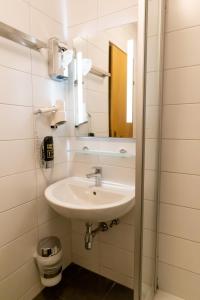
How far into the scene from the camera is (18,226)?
1.19 meters

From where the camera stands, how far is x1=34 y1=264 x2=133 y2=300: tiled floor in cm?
134

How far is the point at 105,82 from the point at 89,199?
0.76 metres

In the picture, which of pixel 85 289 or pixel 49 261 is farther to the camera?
pixel 85 289

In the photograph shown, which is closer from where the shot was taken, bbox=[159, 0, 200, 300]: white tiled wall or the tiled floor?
bbox=[159, 0, 200, 300]: white tiled wall

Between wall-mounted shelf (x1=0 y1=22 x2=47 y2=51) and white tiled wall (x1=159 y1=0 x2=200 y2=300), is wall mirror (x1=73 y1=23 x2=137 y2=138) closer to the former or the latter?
white tiled wall (x1=159 y1=0 x2=200 y2=300)

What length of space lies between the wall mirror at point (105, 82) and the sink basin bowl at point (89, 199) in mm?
334

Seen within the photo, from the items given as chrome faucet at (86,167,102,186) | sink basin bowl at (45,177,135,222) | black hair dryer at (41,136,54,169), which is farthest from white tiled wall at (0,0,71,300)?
chrome faucet at (86,167,102,186)

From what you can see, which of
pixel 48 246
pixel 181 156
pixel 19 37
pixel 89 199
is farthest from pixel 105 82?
pixel 48 246

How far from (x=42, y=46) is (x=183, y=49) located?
2.51 ft

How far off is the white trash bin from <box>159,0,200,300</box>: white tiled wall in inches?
25.4

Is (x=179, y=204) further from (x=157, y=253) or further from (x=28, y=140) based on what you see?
(x=28, y=140)

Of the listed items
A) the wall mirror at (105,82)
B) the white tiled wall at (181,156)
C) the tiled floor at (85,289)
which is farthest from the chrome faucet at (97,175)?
the tiled floor at (85,289)

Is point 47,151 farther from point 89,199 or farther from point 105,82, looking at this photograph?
point 105,82

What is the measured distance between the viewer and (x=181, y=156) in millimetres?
1121
